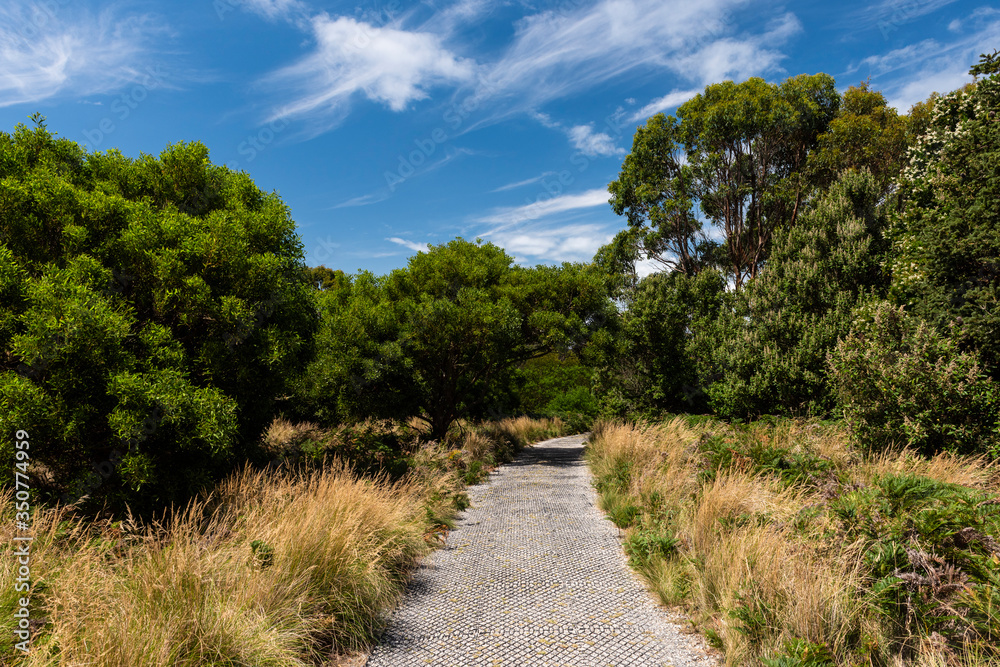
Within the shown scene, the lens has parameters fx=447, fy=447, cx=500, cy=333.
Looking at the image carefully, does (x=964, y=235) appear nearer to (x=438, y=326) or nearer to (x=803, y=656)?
(x=803, y=656)

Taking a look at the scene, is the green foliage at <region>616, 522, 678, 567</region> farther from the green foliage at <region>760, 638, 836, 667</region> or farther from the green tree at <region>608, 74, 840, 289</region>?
the green tree at <region>608, 74, 840, 289</region>

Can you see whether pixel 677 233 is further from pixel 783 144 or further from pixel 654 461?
pixel 654 461

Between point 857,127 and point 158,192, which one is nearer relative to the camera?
point 158,192

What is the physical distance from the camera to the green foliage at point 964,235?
6.86m

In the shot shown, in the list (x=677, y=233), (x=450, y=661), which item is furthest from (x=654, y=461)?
(x=677, y=233)

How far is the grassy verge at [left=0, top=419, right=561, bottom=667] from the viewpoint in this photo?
2547mm

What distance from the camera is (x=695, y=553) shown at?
4445 millimetres

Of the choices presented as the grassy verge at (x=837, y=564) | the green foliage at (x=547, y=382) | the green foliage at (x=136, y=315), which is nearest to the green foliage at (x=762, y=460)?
the grassy verge at (x=837, y=564)

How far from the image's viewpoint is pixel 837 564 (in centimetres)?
340

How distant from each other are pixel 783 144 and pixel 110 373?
73.1 feet

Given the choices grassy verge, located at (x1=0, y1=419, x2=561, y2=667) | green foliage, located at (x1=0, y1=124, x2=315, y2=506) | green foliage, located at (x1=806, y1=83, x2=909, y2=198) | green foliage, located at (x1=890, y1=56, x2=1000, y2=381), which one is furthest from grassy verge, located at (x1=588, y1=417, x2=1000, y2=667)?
green foliage, located at (x1=806, y1=83, x2=909, y2=198)

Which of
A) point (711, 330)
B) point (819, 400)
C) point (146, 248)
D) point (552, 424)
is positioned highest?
point (146, 248)

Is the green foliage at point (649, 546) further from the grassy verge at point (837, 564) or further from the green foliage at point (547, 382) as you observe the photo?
the green foliage at point (547, 382)

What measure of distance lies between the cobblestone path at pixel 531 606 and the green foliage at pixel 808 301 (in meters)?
7.90
